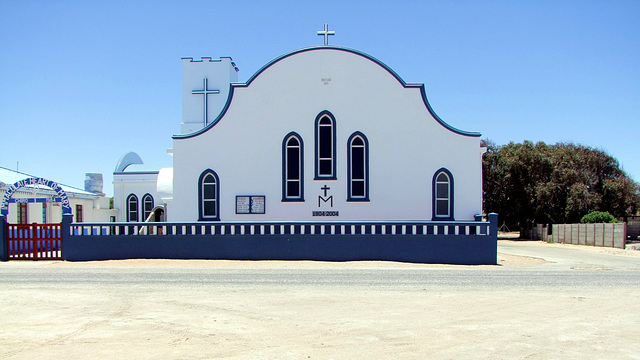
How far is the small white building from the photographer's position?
24531 millimetres

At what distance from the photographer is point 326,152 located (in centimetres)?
2295

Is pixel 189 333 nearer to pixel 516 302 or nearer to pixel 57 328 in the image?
pixel 57 328

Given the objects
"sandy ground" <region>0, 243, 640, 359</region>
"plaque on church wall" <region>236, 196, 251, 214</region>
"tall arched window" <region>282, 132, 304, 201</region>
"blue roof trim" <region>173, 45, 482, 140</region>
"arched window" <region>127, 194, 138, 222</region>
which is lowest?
"sandy ground" <region>0, 243, 640, 359</region>

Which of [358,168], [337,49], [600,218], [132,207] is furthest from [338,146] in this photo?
[600,218]

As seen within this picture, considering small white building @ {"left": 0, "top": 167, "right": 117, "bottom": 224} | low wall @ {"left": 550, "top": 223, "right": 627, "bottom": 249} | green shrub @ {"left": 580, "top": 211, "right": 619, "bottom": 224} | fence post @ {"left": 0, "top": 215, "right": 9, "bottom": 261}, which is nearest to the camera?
fence post @ {"left": 0, "top": 215, "right": 9, "bottom": 261}

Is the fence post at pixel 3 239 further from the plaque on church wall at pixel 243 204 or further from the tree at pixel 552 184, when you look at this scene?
the tree at pixel 552 184

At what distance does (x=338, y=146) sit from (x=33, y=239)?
460 inches

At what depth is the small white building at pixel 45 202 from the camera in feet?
80.5

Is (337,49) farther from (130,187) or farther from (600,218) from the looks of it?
(600,218)

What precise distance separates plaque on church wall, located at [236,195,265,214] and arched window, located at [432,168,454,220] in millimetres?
7025

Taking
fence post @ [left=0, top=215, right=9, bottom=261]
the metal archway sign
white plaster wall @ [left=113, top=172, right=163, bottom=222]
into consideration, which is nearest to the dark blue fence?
fence post @ [left=0, top=215, right=9, bottom=261]

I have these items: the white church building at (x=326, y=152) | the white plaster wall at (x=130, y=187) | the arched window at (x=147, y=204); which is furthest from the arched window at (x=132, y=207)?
the white church building at (x=326, y=152)

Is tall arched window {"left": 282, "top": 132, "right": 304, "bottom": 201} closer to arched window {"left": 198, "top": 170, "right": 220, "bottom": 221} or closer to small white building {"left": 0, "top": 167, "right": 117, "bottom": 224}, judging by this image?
arched window {"left": 198, "top": 170, "right": 220, "bottom": 221}

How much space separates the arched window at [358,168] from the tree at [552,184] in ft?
88.2
